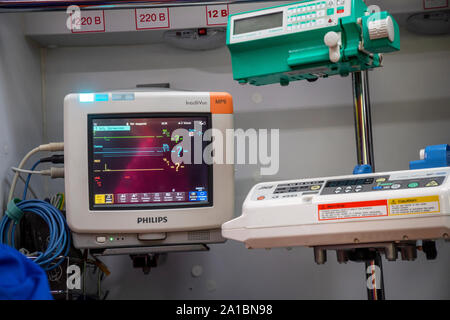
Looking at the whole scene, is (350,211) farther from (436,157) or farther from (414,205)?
(436,157)

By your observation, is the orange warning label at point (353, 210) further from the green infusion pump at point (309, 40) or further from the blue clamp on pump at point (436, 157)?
the green infusion pump at point (309, 40)

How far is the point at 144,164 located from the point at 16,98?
2.43 feet

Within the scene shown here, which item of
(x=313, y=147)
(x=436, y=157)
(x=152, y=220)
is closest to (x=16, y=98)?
(x=152, y=220)

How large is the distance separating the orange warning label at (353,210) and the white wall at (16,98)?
1361 mm

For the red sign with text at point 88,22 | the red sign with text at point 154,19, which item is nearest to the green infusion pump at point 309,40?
the red sign with text at point 154,19

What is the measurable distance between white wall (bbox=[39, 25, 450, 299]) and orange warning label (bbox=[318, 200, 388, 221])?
3.43 ft

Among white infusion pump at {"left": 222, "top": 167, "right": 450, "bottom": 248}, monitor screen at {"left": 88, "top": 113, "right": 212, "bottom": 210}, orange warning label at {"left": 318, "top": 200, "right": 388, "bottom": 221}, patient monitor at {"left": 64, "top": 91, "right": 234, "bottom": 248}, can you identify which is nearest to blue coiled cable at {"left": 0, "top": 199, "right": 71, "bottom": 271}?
patient monitor at {"left": 64, "top": 91, "right": 234, "bottom": 248}

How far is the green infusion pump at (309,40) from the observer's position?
5.60 feet

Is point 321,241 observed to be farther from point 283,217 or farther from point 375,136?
point 375,136

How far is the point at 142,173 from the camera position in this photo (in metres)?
2.09

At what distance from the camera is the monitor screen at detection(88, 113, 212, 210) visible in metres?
2.08

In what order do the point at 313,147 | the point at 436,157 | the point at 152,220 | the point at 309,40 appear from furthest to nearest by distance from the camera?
the point at 313,147 → the point at 152,220 → the point at 309,40 → the point at 436,157

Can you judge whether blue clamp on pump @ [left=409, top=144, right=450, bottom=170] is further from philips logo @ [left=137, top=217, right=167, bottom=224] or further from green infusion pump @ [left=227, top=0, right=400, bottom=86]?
philips logo @ [left=137, top=217, right=167, bottom=224]

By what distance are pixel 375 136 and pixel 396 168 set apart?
17 centimetres
